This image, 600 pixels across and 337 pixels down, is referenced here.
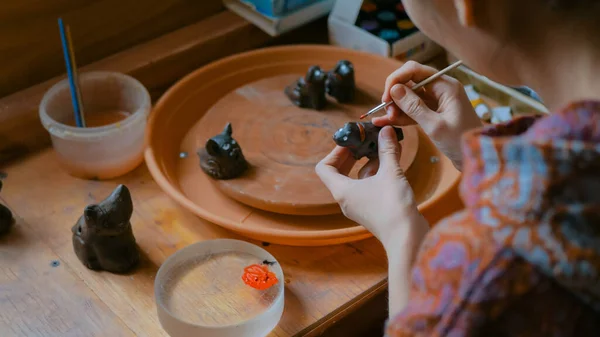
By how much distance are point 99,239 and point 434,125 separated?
17.4 inches

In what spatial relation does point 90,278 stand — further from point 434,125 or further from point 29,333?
point 434,125

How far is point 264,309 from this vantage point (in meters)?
0.82

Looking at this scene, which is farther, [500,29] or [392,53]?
[392,53]

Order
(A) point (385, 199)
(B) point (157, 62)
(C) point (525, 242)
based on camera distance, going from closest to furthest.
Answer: (C) point (525, 242) < (A) point (385, 199) < (B) point (157, 62)

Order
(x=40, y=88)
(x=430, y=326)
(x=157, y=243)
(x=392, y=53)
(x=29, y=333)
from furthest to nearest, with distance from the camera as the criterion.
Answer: (x=392, y=53) → (x=40, y=88) → (x=157, y=243) → (x=29, y=333) → (x=430, y=326)

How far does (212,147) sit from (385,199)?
354 millimetres

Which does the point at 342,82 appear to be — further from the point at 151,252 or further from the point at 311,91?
the point at 151,252

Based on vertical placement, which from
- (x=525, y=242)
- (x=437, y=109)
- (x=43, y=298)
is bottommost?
(x=43, y=298)

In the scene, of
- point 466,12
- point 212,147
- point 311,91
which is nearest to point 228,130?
point 212,147

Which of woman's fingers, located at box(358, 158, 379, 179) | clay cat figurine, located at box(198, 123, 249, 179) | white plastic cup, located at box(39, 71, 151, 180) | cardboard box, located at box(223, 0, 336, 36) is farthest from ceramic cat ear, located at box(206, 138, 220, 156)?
cardboard box, located at box(223, 0, 336, 36)

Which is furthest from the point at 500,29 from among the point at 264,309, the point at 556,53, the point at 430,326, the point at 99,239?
the point at 99,239

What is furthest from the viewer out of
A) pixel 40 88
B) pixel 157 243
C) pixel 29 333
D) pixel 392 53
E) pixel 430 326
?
pixel 392 53

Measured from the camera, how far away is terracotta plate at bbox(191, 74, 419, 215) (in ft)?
3.17

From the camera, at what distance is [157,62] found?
3.91ft
